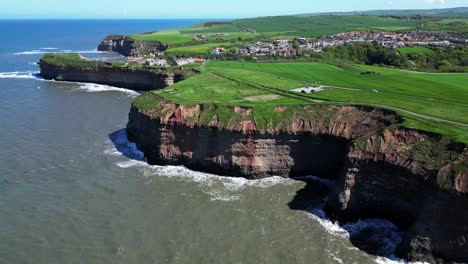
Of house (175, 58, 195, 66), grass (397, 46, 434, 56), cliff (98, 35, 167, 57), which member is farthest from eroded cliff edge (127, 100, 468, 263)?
cliff (98, 35, 167, 57)

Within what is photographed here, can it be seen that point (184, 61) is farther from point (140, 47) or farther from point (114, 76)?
point (140, 47)

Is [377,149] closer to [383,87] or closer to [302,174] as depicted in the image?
[302,174]

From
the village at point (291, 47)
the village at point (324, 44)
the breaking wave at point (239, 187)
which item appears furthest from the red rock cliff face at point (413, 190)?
the village at point (324, 44)

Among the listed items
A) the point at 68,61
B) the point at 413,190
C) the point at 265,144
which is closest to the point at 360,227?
the point at 413,190

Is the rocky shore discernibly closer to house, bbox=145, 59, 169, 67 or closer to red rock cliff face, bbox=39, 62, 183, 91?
red rock cliff face, bbox=39, 62, 183, 91

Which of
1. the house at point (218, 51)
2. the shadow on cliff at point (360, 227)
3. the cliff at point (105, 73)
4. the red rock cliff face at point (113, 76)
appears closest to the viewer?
the shadow on cliff at point (360, 227)

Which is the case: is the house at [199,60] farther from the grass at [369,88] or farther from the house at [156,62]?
the grass at [369,88]
